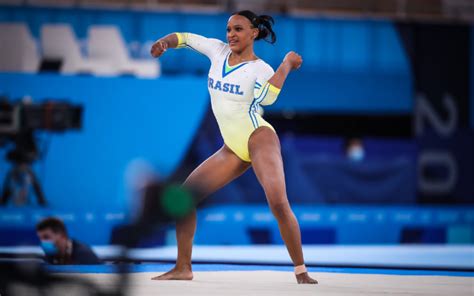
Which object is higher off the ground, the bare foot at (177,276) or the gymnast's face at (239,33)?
the gymnast's face at (239,33)

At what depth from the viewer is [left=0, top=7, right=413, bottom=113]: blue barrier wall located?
35.1 ft

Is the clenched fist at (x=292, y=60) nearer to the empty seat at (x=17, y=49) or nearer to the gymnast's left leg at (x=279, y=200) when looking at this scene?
the gymnast's left leg at (x=279, y=200)

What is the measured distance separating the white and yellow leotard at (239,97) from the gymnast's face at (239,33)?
0.09 meters

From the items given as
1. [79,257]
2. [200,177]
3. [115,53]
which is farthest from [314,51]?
[200,177]

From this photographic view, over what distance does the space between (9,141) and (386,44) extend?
543cm

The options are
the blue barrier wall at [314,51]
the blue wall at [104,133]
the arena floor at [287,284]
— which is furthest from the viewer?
the blue barrier wall at [314,51]

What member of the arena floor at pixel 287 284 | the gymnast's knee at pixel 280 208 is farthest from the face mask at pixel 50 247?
the gymnast's knee at pixel 280 208

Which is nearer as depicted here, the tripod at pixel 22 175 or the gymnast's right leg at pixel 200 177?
the gymnast's right leg at pixel 200 177

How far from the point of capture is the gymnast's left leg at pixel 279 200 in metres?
4.33

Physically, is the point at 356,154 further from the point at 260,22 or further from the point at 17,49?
the point at 260,22

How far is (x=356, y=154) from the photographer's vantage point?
10734 mm

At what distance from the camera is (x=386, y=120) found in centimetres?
1241

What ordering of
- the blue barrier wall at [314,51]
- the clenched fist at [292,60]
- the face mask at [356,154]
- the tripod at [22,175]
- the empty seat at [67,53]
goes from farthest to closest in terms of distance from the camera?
the blue barrier wall at [314,51] < the face mask at [356,154] < the empty seat at [67,53] < the tripod at [22,175] < the clenched fist at [292,60]

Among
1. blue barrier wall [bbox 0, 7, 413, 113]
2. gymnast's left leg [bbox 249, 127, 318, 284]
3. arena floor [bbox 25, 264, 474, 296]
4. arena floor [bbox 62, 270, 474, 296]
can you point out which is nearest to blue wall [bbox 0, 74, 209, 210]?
blue barrier wall [bbox 0, 7, 413, 113]
